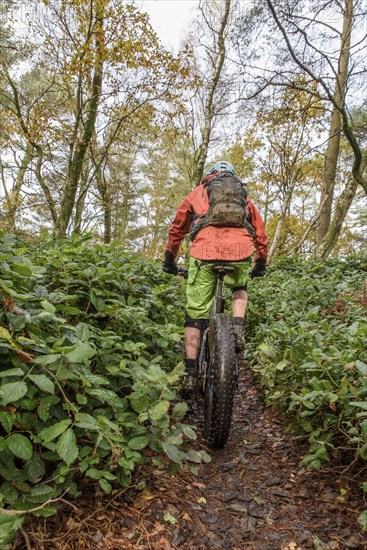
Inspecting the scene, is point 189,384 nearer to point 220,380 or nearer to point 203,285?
point 220,380

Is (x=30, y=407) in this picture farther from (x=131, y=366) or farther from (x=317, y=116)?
(x=317, y=116)

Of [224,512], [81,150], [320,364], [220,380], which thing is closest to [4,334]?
[220,380]

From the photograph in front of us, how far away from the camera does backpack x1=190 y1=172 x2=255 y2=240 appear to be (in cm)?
264

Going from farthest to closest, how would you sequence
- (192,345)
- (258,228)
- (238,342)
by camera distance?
(258,228)
(192,345)
(238,342)

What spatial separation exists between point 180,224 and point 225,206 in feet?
2.12

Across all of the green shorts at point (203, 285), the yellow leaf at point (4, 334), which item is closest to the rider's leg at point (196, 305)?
the green shorts at point (203, 285)

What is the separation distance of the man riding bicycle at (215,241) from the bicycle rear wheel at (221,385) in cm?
18

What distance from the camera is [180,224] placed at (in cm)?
317

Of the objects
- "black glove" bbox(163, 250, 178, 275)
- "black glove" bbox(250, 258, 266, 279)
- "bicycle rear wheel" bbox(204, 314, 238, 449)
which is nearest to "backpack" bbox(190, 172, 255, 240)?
"black glove" bbox(163, 250, 178, 275)

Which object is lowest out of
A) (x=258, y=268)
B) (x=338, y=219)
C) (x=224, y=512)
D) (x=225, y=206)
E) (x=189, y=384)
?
(x=224, y=512)

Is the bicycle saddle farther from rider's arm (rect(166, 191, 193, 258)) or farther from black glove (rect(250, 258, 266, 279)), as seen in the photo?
black glove (rect(250, 258, 266, 279))

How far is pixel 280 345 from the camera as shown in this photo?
3.37 meters

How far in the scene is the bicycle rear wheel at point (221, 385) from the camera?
2277 mm

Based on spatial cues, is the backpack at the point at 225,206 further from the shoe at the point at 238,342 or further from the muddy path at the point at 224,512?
the muddy path at the point at 224,512
